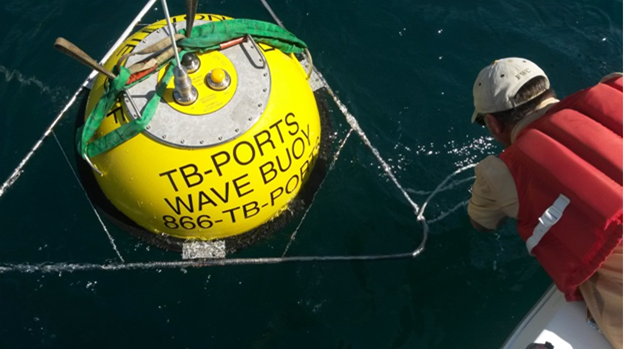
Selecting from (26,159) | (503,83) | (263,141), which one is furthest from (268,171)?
(26,159)

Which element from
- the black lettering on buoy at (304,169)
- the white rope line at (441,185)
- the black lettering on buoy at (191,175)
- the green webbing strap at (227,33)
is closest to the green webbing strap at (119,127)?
the green webbing strap at (227,33)

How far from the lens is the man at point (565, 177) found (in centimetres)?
279

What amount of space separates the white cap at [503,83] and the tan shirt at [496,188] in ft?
0.57

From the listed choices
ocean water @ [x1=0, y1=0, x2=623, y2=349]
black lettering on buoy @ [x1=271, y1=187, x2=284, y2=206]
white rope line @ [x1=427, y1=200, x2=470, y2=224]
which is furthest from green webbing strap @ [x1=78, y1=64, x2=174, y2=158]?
white rope line @ [x1=427, y1=200, x2=470, y2=224]

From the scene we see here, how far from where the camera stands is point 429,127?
5.46 m

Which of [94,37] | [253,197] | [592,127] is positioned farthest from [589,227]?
[94,37]

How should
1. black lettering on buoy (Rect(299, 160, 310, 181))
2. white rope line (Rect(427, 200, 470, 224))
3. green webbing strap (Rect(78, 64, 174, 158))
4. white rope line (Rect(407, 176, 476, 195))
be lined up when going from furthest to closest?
1. white rope line (Rect(407, 176, 476, 195))
2. white rope line (Rect(427, 200, 470, 224))
3. black lettering on buoy (Rect(299, 160, 310, 181))
4. green webbing strap (Rect(78, 64, 174, 158))

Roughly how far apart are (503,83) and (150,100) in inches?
94.4

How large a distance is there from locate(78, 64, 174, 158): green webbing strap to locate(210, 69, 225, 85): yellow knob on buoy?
29 cm

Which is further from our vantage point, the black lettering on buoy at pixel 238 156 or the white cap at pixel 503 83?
the black lettering on buoy at pixel 238 156

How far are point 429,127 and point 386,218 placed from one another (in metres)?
1.17

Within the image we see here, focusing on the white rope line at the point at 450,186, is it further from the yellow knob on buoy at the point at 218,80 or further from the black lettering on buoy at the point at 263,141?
the yellow knob on buoy at the point at 218,80

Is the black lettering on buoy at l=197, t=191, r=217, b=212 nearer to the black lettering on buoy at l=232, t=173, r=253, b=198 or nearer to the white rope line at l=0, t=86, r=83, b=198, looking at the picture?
the black lettering on buoy at l=232, t=173, r=253, b=198

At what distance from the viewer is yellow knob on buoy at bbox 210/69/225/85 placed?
357cm
